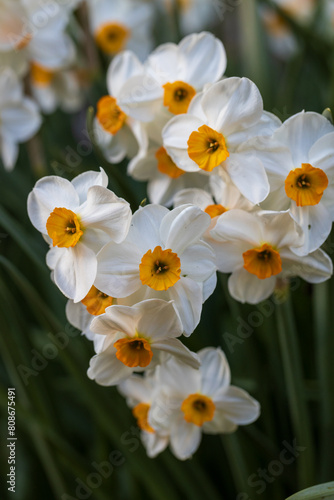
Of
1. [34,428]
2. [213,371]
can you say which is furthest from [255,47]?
[34,428]

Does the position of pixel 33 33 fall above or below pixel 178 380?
above

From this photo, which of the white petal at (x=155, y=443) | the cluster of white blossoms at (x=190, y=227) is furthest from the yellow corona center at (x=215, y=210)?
the white petal at (x=155, y=443)

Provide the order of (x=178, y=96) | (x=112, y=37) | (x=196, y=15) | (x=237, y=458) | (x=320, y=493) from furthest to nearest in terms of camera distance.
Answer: (x=196, y=15), (x=112, y=37), (x=237, y=458), (x=178, y=96), (x=320, y=493)

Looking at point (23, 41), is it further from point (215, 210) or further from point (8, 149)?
point (215, 210)

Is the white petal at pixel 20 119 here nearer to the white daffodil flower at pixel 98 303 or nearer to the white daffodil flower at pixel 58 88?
the white daffodil flower at pixel 58 88

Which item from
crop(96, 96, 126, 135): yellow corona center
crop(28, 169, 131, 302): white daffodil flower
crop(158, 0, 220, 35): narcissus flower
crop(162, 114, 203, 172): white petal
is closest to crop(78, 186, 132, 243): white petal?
crop(28, 169, 131, 302): white daffodil flower

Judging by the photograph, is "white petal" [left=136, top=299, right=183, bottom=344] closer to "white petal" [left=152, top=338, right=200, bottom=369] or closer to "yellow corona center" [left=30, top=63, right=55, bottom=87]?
"white petal" [left=152, top=338, right=200, bottom=369]
